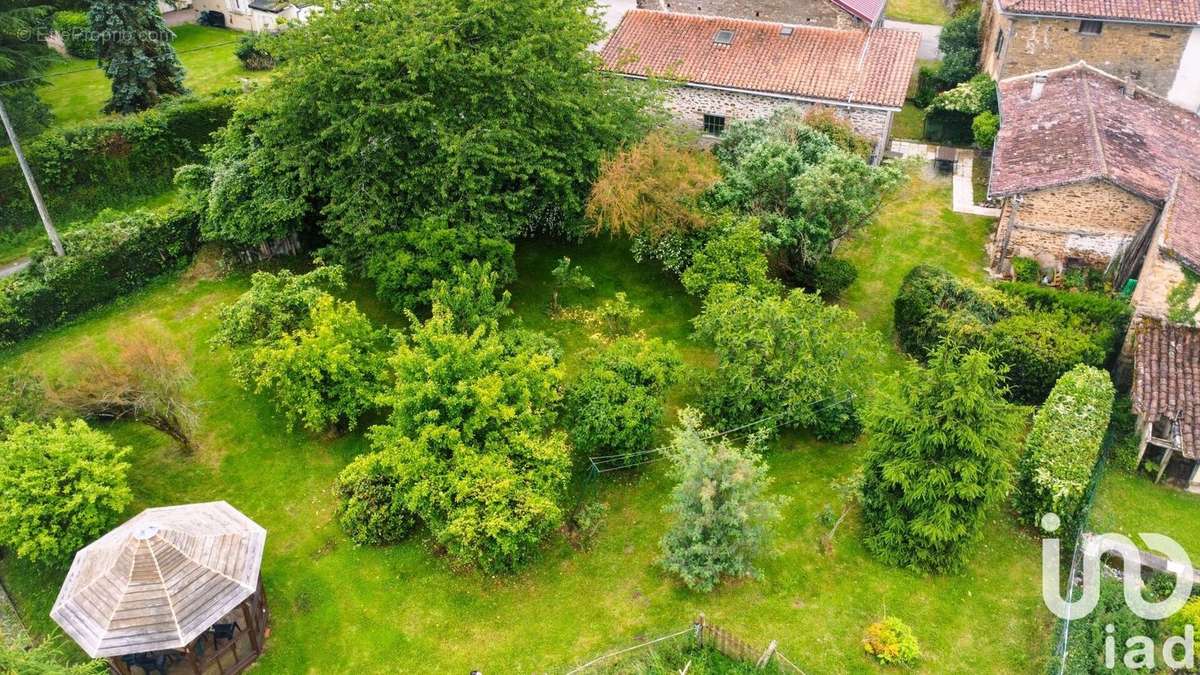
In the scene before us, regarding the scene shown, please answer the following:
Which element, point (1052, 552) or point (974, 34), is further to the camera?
point (974, 34)

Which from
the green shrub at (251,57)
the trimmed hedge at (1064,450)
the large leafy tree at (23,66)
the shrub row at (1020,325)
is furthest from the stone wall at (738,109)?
the large leafy tree at (23,66)

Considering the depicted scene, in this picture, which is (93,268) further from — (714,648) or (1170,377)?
(1170,377)

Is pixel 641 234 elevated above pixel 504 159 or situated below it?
below

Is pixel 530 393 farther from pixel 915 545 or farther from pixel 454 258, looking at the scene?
pixel 915 545

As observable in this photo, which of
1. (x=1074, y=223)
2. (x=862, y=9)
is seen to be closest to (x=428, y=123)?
(x=862, y=9)

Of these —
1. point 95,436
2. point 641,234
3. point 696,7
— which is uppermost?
point 696,7

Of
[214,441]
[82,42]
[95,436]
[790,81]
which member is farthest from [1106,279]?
[82,42]
